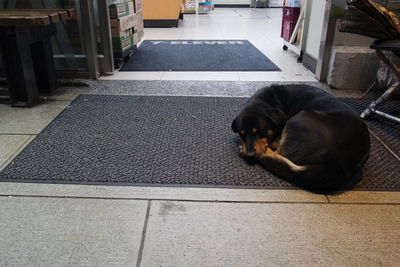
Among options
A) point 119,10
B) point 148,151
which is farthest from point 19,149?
point 119,10

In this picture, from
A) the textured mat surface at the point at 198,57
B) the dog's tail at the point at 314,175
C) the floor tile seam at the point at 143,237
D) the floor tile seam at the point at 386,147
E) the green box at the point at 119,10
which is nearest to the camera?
the floor tile seam at the point at 143,237

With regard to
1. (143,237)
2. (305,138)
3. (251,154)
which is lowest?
(143,237)

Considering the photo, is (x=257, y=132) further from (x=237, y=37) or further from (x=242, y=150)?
(x=237, y=37)

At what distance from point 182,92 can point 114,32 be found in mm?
1129

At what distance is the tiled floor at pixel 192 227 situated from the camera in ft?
3.83

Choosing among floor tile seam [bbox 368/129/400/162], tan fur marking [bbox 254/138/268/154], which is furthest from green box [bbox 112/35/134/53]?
floor tile seam [bbox 368/129/400/162]

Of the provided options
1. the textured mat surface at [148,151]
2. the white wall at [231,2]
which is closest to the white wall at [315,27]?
the textured mat surface at [148,151]

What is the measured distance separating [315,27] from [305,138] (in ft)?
7.57

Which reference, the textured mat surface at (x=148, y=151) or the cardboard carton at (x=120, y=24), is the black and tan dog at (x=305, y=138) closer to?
the textured mat surface at (x=148, y=151)

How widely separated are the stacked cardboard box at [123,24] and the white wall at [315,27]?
201 cm

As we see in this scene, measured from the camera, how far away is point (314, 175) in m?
1.47

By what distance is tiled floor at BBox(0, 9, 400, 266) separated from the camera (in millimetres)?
1168

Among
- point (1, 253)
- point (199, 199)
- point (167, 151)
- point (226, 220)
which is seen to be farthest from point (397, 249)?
point (1, 253)

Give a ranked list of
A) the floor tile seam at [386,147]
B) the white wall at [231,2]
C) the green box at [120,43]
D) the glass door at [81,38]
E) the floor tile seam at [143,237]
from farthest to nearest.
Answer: the white wall at [231,2] < the green box at [120,43] < the glass door at [81,38] < the floor tile seam at [386,147] < the floor tile seam at [143,237]
